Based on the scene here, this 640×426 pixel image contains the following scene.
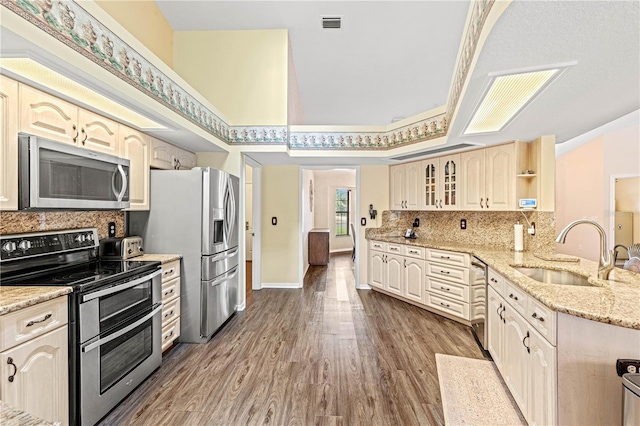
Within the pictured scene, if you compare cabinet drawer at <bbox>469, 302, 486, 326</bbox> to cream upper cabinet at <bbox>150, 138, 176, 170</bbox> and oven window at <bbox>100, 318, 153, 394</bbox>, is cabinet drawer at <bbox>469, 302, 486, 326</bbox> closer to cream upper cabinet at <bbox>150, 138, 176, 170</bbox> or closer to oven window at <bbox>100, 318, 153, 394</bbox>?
oven window at <bbox>100, 318, 153, 394</bbox>

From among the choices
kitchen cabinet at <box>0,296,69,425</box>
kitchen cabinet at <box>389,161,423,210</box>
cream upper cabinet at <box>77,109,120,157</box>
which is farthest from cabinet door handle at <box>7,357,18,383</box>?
kitchen cabinet at <box>389,161,423,210</box>

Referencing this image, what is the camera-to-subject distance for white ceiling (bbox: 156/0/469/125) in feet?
11.8

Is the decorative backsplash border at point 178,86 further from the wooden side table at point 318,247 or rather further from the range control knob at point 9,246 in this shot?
the wooden side table at point 318,247

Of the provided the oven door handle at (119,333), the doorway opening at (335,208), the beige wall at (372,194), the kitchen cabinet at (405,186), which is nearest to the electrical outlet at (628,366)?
the oven door handle at (119,333)

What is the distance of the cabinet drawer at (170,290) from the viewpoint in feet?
8.82

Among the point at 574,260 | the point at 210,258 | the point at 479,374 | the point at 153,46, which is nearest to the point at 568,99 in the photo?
the point at 574,260

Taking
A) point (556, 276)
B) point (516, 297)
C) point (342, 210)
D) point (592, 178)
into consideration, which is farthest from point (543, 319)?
point (342, 210)

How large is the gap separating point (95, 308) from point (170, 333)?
1.10 m

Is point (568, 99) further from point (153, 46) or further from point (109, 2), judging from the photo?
point (153, 46)

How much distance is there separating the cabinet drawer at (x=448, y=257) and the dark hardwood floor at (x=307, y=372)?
739 mm

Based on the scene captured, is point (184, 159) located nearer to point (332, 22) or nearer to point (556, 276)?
point (332, 22)

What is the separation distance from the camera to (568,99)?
2129mm

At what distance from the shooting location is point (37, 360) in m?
1.52

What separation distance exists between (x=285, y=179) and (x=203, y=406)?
12.3 feet
